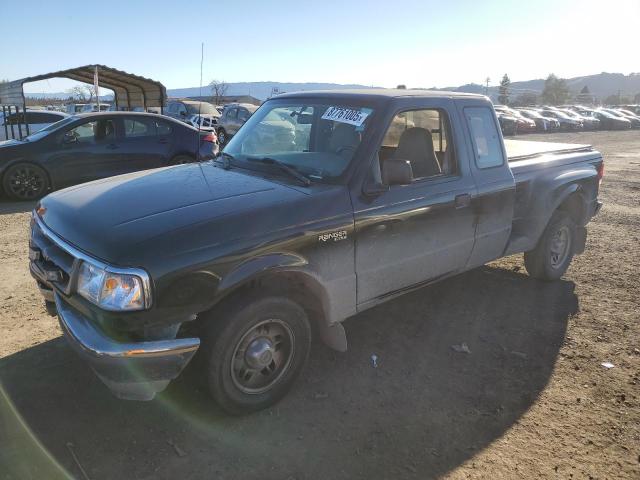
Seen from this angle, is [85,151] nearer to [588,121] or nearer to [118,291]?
[118,291]

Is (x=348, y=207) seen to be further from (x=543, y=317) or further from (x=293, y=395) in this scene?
(x=543, y=317)

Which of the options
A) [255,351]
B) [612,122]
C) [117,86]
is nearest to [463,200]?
[255,351]

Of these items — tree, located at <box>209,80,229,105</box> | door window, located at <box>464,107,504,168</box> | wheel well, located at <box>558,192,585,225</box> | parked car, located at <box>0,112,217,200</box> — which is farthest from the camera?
tree, located at <box>209,80,229,105</box>

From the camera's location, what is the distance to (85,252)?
2.62m

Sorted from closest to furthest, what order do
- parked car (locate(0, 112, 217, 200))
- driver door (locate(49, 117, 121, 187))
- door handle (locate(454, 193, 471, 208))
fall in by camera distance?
door handle (locate(454, 193, 471, 208)), parked car (locate(0, 112, 217, 200)), driver door (locate(49, 117, 121, 187))

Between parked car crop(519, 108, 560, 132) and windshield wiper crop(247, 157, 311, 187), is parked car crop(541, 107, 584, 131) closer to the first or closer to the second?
parked car crop(519, 108, 560, 132)

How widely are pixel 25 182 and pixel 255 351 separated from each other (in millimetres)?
7566

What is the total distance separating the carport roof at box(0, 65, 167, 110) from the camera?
1272 centimetres

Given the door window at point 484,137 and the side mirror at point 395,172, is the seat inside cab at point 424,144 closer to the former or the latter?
the door window at point 484,137

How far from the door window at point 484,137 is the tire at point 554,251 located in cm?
124

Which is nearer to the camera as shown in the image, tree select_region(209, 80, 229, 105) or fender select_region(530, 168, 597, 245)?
fender select_region(530, 168, 597, 245)

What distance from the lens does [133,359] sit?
7.97ft

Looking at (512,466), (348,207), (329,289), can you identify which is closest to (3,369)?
(329,289)

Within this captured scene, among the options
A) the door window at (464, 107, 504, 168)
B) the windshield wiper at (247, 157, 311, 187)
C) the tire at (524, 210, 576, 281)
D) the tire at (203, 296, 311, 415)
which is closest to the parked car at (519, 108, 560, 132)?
the tire at (524, 210, 576, 281)
